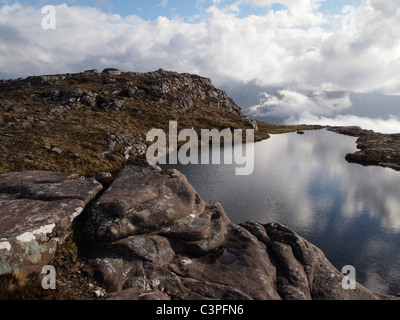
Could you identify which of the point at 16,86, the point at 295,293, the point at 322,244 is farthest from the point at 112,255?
the point at 16,86

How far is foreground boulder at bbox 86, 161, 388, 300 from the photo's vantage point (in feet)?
43.1

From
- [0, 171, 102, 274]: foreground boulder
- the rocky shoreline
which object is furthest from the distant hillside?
the rocky shoreline

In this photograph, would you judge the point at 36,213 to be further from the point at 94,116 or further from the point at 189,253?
the point at 94,116

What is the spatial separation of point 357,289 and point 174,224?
519 inches

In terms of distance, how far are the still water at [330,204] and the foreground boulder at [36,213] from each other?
830 inches

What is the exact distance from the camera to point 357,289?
15.8 metres

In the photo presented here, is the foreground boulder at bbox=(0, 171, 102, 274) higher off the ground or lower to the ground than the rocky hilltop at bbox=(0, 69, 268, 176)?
lower

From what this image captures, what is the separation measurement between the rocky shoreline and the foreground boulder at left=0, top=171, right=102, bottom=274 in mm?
48

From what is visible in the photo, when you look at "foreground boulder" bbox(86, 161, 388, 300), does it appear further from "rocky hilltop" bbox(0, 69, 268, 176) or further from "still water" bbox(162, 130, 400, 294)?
"rocky hilltop" bbox(0, 69, 268, 176)

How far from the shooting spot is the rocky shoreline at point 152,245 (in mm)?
12492

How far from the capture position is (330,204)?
38969mm

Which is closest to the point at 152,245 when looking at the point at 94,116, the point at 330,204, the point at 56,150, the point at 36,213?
the point at 36,213

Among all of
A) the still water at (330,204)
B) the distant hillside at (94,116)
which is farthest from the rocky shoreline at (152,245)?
the distant hillside at (94,116)

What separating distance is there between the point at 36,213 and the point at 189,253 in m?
9.92
